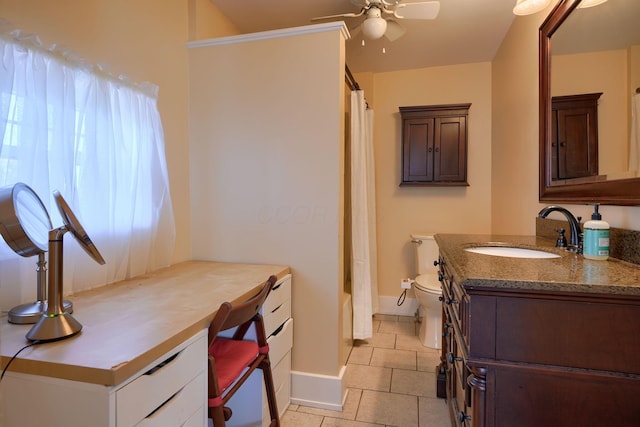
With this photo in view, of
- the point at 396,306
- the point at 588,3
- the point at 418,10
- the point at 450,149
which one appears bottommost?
the point at 396,306

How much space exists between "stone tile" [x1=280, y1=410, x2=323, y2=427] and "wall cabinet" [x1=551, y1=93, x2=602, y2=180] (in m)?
1.73

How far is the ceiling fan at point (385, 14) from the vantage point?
6.07 feet

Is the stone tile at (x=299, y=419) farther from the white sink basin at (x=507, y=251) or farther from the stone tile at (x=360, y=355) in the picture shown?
the white sink basin at (x=507, y=251)

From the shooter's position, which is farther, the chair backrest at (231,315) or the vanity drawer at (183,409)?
the chair backrest at (231,315)

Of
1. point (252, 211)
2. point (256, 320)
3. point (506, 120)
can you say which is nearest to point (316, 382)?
point (256, 320)

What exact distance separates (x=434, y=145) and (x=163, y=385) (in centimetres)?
283

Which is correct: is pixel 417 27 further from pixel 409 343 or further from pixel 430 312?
pixel 409 343

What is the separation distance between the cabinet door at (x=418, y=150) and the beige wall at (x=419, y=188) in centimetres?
14

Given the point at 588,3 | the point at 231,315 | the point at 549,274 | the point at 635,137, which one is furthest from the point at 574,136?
the point at 231,315

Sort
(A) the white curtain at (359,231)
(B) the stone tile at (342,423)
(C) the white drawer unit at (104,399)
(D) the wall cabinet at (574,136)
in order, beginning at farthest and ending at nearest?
1. (A) the white curtain at (359,231)
2. (B) the stone tile at (342,423)
3. (D) the wall cabinet at (574,136)
4. (C) the white drawer unit at (104,399)

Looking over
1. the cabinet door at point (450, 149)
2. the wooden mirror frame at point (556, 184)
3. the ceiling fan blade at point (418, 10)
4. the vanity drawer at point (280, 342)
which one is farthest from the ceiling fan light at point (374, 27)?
the vanity drawer at point (280, 342)

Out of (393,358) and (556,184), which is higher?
(556,184)

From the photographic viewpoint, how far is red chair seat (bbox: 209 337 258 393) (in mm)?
1175

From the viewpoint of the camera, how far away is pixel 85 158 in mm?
1298
